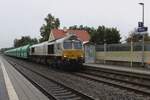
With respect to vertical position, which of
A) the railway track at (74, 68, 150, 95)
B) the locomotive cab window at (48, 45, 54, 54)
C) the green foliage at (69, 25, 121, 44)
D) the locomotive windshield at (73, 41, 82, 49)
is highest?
the green foliage at (69, 25, 121, 44)

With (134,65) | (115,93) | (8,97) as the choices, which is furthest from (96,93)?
(134,65)

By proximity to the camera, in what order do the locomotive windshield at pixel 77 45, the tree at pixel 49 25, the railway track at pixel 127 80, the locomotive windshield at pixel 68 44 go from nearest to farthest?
the railway track at pixel 127 80 < the locomotive windshield at pixel 68 44 < the locomotive windshield at pixel 77 45 < the tree at pixel 49 25

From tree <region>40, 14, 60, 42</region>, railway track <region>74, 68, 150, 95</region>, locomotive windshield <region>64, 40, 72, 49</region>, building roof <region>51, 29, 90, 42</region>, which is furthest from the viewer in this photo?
tree <region>40, 14, 60, 42</region>

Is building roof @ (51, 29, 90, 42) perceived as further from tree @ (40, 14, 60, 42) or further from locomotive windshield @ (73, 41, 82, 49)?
locomotive windshield @ (73, 41, 82, 49)

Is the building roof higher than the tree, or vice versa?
the tree

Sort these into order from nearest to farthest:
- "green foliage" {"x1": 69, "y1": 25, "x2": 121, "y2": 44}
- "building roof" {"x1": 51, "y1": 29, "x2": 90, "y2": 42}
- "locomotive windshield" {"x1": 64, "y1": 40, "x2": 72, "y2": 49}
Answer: "locomotive windshield" {"x1": 64, "y1": 40, "x2": 72, "y2": 49}, "green foliage" {"x1": 69, "y1": 25, "x2": 121, "y2": 44}, "building roof" {"x1": 51, "y1": 29, "x2": 90, "y2": 42}

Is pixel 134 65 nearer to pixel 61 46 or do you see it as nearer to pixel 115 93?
pixel 61 46

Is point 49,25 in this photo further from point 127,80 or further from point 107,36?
point 127,80

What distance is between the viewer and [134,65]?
2977 centimetres

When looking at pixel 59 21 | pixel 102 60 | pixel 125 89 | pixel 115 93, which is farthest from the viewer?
pixel 59 21

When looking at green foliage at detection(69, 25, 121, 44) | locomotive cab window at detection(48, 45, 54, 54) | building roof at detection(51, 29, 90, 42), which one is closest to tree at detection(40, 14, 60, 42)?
building roof at detection(51, 29, 90, 42)

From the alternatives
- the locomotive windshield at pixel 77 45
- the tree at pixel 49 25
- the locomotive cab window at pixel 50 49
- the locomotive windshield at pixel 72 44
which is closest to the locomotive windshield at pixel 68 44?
the locomotive windshield at pixel 72 44

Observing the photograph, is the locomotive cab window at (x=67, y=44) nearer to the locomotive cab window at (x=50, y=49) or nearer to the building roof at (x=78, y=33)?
the locomotive cab window at (x=50, y=49)

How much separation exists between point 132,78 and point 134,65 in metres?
9.46
